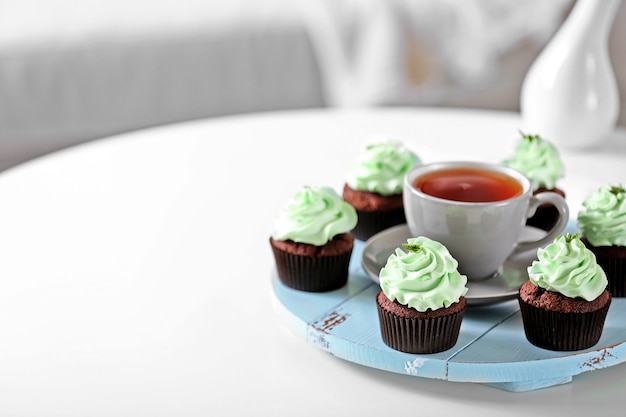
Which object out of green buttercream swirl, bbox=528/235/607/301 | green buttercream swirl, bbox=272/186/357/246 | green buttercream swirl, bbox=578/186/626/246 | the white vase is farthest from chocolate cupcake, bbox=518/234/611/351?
the white vase

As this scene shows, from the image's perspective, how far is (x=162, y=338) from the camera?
3.33ft

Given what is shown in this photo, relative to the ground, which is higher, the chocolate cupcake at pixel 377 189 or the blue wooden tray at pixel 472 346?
the chocolate cupcake at pixel 377 189

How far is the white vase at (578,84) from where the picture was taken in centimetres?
157

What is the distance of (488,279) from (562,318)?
0.49ft

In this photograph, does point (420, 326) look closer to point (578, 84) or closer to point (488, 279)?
point (488, 279)

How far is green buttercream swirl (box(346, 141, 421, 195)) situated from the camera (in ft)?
3.92

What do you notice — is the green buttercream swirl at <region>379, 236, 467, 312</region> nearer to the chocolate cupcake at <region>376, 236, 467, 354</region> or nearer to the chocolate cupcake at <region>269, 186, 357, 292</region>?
the chocolate cupcake at <region>376, 236, 467, 354</region>

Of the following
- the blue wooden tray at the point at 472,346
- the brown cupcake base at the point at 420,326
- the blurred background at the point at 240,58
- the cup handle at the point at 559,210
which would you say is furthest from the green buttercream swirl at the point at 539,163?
the blurred background at the point at 240,58

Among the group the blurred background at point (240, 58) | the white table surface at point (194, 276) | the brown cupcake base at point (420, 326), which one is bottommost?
the blurred background at point (240, 58)

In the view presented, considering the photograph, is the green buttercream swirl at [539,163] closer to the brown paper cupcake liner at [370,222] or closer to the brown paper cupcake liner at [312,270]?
the brown paper cupcake liner at [370,222]

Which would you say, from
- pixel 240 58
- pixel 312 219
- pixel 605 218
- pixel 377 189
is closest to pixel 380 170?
pixel 377 189

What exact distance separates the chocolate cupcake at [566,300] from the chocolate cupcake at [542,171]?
0.26 m

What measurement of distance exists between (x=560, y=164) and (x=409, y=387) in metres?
0.44

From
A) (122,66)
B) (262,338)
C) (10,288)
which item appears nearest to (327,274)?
(262,338)
